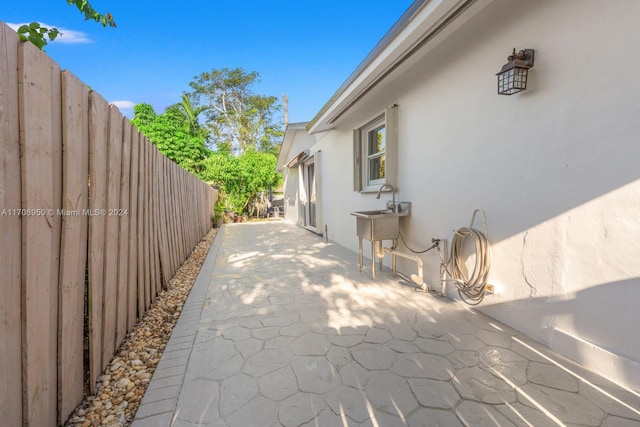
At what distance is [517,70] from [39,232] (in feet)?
10.8

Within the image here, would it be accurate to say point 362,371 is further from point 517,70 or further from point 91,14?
point 91,14

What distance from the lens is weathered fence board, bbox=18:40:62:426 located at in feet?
3.90

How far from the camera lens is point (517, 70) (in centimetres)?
226

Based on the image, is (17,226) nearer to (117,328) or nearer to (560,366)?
(117,328)

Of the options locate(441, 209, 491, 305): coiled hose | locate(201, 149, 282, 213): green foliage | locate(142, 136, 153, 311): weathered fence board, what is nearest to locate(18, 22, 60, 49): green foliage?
locate(142, 136, 153, 311): weathered fence board

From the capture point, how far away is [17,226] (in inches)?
45.6

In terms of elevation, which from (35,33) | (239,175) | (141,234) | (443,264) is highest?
(239,175)

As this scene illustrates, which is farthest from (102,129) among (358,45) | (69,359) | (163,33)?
(163,33)

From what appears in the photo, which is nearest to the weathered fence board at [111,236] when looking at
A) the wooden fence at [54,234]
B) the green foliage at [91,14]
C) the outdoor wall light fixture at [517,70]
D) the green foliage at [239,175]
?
the wooden fence at [54,234]

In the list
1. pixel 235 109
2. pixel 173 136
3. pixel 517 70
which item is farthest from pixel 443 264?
pixel 235 109

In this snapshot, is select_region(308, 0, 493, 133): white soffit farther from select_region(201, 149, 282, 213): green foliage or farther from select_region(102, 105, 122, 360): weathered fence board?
select_region(201, 149, 282, 213): green foliage

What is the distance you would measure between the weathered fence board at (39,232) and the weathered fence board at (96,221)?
334 mm

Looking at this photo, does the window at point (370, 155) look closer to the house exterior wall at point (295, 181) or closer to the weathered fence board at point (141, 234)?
the weathered fence board at point (141, 234)

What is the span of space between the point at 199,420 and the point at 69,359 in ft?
2.54
